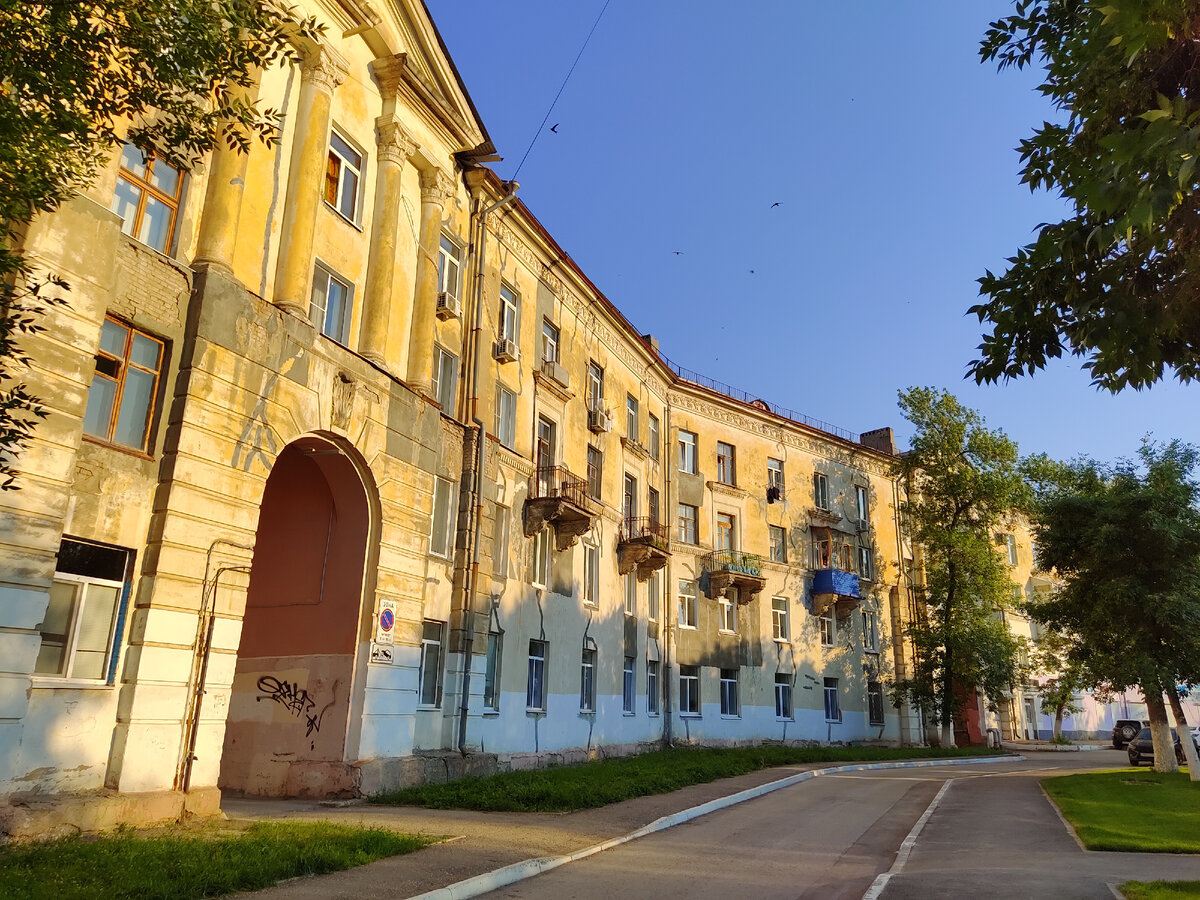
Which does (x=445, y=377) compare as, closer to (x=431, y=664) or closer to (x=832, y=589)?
(x=431, y=664)

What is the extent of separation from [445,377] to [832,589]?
22863 millimetres

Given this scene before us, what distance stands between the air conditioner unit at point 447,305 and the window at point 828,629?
2448cm

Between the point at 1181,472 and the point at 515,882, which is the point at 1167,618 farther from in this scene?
the point at 515,882

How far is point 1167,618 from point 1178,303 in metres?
18.6

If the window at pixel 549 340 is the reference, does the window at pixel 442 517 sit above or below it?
below

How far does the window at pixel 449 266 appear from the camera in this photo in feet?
67.5

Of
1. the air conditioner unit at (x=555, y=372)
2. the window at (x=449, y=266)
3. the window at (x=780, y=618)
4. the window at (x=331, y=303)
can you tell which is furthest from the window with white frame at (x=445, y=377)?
the window at (x=780, y=618)

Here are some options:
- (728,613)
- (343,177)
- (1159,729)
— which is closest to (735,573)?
(728,613)

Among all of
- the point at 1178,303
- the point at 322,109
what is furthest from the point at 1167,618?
the point at 322,109

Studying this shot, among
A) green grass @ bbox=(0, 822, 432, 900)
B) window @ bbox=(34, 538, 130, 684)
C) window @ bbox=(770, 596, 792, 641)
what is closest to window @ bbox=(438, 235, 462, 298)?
window @ bbox=(34, 538, 130, 684)

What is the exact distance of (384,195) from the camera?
693 inches

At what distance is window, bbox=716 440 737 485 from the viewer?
3631cm

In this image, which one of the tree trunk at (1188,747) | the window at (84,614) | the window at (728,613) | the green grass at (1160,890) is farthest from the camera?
the window at (728,613)

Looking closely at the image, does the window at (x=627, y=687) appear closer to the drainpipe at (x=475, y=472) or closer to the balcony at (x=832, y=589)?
the drainpipe at (x=475, y=472)
